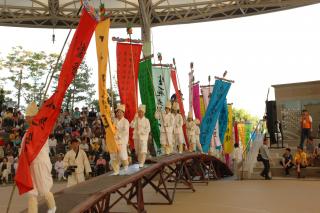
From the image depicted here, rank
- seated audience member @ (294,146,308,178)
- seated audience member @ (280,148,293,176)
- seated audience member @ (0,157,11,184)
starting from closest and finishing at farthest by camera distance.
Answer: seated audience member @ (294,146,308,178)
seated audience member @ (280,148,293,176)
seated audience member @ (0,157,11,184)

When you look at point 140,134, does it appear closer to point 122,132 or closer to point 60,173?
point 122,132

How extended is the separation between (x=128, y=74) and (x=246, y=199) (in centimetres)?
448

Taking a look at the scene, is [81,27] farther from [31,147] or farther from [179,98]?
[179,98]

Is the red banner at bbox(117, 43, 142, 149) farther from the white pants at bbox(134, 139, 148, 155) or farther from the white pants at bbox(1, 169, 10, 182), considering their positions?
the white pants at bbox(1, 169, 10, 182)

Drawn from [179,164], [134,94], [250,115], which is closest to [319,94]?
[179,164]

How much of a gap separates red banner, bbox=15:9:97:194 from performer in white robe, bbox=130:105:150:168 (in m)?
3.89

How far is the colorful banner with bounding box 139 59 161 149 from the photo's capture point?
39.0 feet

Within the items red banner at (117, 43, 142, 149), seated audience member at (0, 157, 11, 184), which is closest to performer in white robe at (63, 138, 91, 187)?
red banner at (117, 43, 142, 149)

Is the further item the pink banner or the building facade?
the building facade

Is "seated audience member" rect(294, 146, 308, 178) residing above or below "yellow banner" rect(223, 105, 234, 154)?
below

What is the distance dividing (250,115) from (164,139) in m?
45.6

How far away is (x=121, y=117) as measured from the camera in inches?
347

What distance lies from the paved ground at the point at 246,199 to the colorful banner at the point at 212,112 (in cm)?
173

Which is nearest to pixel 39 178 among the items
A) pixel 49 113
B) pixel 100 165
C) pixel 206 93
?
pixel 49 113
